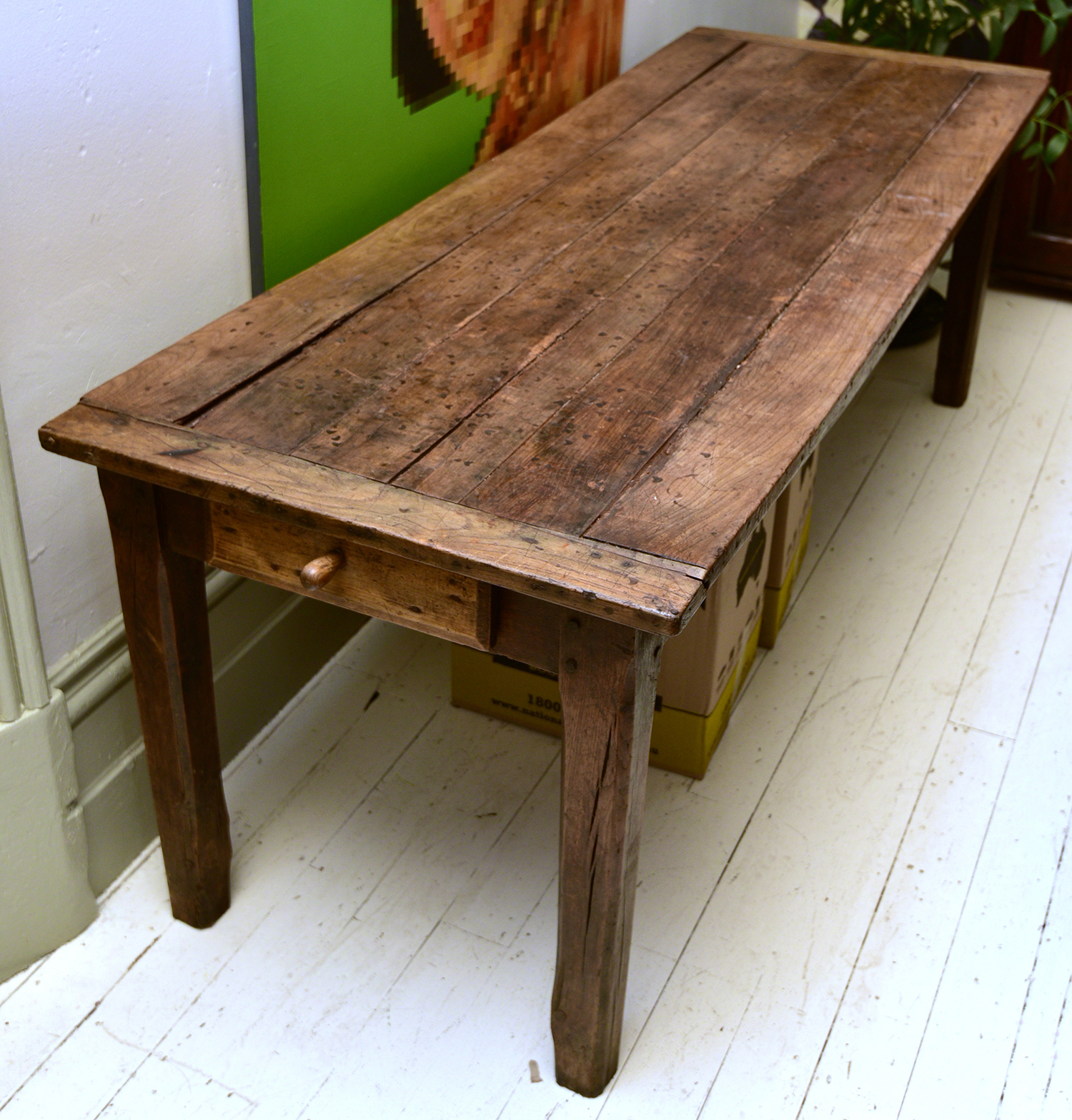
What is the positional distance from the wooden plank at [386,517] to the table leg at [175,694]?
2.8 inches

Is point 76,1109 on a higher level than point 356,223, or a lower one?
lower

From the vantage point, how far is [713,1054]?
1610mm

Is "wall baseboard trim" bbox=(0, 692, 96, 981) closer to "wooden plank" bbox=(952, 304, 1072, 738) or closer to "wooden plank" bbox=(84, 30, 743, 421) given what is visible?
"wooden plank" bbox=(84, 30, 743, 421)

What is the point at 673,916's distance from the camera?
1.80 m

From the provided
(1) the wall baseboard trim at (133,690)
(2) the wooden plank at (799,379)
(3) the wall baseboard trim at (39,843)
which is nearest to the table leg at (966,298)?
(2) the wooden plank at (799,379)

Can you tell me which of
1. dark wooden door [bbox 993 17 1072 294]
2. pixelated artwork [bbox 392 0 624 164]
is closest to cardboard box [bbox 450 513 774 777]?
pixelated artwork [bbox 392 0 624 164]

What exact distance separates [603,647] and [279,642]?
98cm

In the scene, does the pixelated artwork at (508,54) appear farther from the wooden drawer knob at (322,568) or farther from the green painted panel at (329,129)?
the wooden drawer knob at (322,568)

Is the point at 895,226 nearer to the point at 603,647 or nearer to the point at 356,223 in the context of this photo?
the point at 356,223

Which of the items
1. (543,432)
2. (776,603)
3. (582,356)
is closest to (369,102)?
(582,356)

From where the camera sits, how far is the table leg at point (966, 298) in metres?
2.76

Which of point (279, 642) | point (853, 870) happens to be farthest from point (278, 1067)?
point (853, 870)

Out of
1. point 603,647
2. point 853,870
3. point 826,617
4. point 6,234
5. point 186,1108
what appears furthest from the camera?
point 826,617

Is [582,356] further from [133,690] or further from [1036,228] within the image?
[1036,228]
